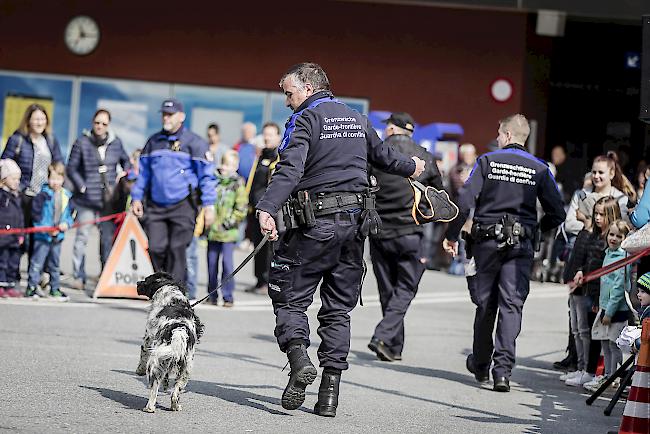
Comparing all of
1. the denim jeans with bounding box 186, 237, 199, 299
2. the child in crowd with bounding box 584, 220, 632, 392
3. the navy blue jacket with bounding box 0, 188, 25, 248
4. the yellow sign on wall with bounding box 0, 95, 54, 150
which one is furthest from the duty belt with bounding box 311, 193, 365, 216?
the yellow sign on wall with bounding box 0, 95, 54, 150

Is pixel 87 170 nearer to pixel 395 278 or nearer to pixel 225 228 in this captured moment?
pixel 225 228

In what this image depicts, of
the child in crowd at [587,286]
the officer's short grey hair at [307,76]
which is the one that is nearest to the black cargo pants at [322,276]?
the officer's short grey hair at [307,76]

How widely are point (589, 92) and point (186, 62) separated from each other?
755 centimetres

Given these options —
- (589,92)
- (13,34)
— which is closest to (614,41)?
(589,92)

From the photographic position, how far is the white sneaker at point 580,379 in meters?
10.5

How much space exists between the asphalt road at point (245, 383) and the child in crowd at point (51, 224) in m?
0.34

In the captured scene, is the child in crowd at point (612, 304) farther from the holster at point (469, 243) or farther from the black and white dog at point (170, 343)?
the black and white dog at point (170, 343)

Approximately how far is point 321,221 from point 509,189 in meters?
2.43

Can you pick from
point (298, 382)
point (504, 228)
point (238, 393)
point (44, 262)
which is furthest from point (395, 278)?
point (44, 262)

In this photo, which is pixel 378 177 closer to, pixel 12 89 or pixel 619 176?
pixel 619 176

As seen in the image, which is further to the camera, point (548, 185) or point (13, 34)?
point (13, 34)

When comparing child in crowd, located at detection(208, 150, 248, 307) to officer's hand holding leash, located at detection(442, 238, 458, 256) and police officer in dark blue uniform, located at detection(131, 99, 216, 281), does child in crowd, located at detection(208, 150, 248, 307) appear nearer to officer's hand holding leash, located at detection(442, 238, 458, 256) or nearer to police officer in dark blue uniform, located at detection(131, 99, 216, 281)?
police officer in dark blue uniform, located at detection(131, 99, 216, 281)

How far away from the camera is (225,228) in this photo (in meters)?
14.5

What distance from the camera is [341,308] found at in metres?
8.29
